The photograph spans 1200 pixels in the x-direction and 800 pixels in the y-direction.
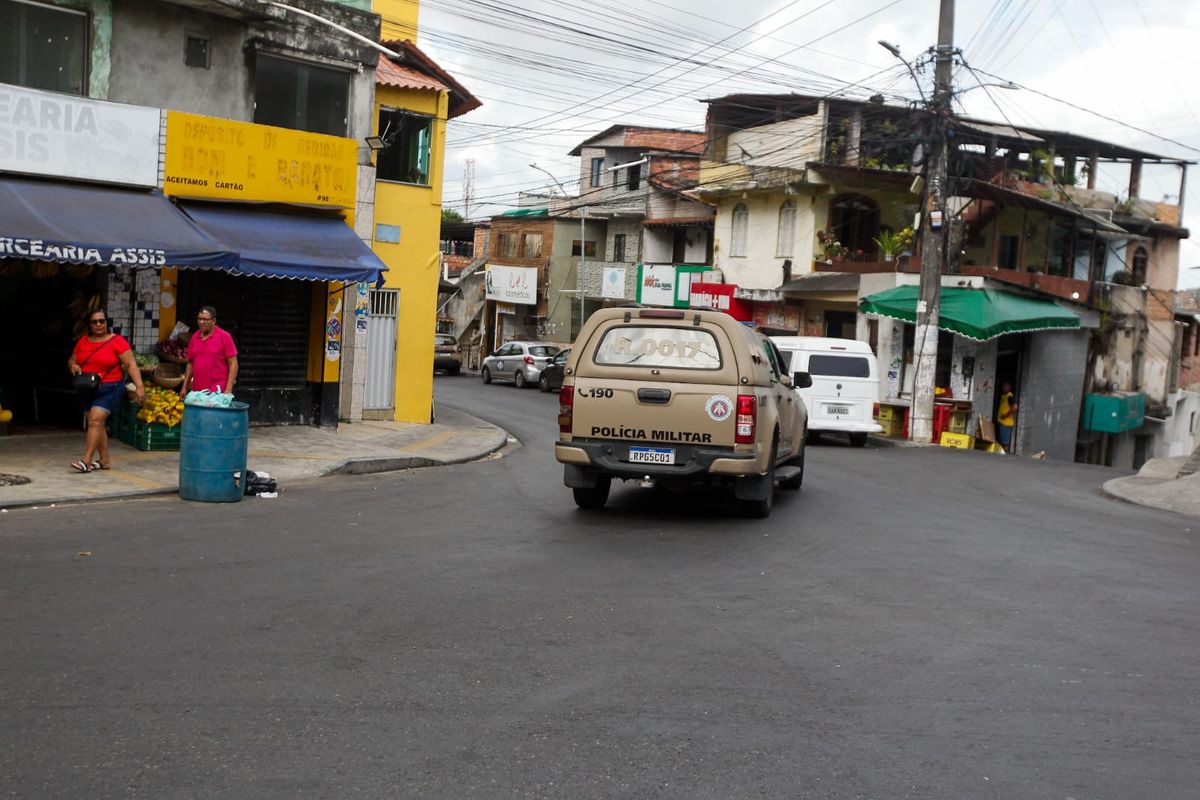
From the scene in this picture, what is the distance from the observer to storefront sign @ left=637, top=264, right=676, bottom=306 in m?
45.4

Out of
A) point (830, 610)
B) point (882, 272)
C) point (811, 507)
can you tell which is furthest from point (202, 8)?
point (882, 272)

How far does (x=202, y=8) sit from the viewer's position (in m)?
17.7

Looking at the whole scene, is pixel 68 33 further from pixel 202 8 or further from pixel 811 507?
pixel 811 507

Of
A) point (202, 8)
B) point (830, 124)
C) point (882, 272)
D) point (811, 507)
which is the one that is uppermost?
point (830, 124)

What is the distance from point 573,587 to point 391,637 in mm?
2016

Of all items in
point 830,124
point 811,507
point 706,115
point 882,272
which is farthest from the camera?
point 706,115

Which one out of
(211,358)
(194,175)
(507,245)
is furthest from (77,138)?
(507,245)

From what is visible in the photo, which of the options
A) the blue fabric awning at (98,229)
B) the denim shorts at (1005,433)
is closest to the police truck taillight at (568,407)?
the blue fabric awning at (98,229)

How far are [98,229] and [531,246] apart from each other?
43.0m

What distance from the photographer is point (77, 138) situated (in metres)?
16.2

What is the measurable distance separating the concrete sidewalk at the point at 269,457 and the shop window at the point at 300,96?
4810 millimetres

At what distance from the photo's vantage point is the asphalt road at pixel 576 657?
204 inches

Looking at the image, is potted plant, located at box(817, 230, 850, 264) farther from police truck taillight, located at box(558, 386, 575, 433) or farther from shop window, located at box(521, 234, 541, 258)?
police truck taillight, located at box(558, 386, 575, 433)

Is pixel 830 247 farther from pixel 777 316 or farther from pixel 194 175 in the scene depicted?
pixel 194 175
